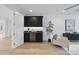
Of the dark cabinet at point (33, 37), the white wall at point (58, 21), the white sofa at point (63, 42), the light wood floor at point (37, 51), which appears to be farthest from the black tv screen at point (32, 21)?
the light wood floor at point (37, 51)

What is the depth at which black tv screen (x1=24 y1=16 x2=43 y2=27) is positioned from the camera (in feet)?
33.9

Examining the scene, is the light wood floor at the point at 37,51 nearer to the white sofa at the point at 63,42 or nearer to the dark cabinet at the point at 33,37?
the white sofa at the point at 63,42

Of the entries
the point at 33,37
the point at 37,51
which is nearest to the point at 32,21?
the point at 33,37

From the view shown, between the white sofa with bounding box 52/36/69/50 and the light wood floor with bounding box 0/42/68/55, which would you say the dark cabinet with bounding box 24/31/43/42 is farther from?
the light wood floor with bounding box 0/42/68/55

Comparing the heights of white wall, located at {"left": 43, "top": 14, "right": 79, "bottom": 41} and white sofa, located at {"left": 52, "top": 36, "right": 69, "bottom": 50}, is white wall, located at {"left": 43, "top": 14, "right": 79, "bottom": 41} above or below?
above

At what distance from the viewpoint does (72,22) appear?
10805 millimetres

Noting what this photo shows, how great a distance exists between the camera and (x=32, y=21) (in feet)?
34.0

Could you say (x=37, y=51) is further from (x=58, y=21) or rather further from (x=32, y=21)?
(x=58, y=21)

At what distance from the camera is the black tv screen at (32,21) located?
10.3 metres

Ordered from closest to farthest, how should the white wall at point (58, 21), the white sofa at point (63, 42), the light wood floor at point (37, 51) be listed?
the light wood floor at point (37, 51) < the white sofa at point (63, 42) < the white wall at point (58, 21)

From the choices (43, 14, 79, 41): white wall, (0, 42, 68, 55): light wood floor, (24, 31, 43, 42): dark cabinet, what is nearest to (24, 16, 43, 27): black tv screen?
(43, 14, 79, 41): white wall
